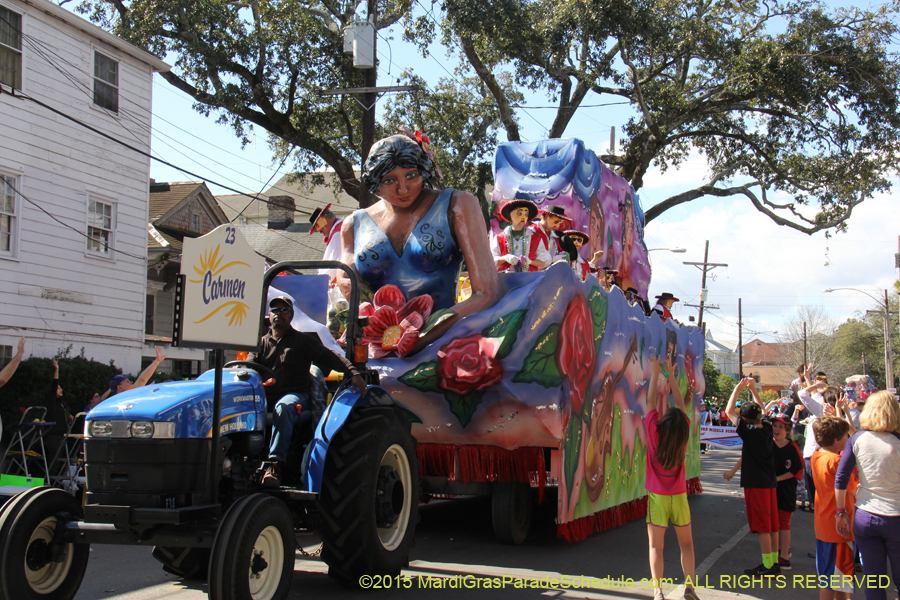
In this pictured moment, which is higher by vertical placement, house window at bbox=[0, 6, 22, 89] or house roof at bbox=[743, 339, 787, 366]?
house window at bbox=[0, 6, 22, 89]

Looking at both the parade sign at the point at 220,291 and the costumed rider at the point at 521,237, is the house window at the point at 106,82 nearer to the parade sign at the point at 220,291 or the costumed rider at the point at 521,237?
the costumed rider at the point at 521,237

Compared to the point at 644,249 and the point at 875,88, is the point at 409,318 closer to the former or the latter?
the point at 644,249

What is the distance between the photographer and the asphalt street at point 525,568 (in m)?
5.38

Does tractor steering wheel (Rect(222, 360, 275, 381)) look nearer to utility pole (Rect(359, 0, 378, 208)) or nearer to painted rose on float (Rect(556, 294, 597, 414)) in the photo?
painted rose on float (Rect(556, 294, 597, 414))

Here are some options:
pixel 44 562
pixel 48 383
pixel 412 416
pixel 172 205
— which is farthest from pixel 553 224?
pixel 172 205

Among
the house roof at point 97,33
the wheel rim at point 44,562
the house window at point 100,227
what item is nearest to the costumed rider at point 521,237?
the wheel rim at point 44,562

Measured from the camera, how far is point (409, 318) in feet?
21.6

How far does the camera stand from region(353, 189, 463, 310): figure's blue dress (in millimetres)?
6848

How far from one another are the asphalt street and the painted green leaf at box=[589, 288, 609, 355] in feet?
6.45

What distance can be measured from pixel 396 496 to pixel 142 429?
1.97 meters

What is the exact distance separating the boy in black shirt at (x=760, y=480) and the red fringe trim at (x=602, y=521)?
57.4 inches

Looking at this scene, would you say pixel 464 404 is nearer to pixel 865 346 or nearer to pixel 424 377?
pixel 424 377

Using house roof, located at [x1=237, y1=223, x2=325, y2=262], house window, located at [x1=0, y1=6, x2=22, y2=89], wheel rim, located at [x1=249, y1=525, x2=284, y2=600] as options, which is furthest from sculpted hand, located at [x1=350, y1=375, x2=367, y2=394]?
house roof, located at [x1=237, y1=223, x2=325, y2=262]

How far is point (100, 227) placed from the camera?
16.2 metres
